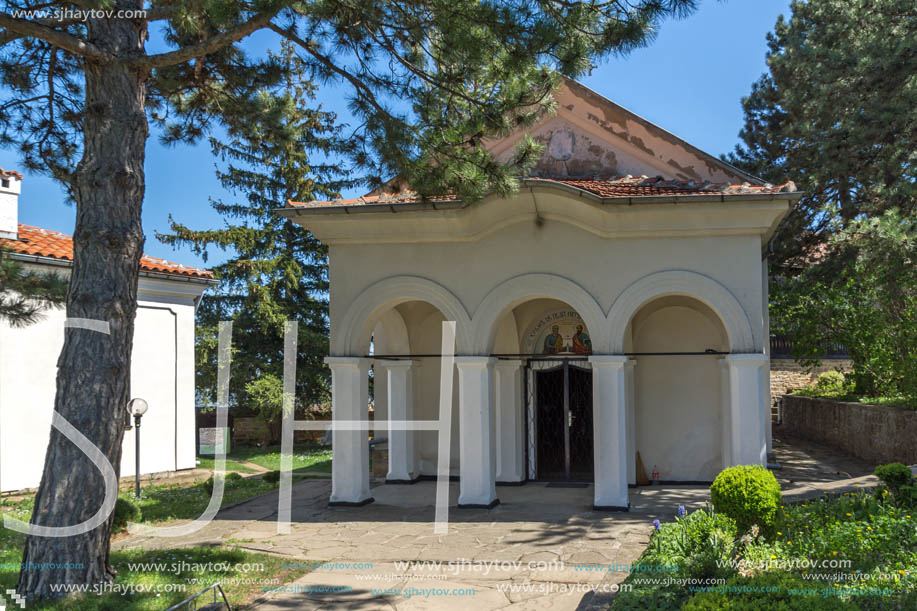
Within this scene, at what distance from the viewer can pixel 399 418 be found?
13797mm

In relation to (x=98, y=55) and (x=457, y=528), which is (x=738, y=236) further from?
(x=98, y=55)

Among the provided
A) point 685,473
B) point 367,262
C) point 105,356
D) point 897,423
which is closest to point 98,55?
point 105,356

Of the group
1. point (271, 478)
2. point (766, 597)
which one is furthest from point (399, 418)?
point (766, 597)

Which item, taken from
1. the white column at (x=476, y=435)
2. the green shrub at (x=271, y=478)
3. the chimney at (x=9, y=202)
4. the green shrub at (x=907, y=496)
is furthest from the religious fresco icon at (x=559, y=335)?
the chimney at (x=9, y=202)

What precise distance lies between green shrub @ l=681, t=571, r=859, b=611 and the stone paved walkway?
4.78ft

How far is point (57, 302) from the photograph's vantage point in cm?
757

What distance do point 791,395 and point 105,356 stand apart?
21151 mm

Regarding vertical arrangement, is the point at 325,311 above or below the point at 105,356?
above

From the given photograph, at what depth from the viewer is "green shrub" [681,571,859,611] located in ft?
13.8

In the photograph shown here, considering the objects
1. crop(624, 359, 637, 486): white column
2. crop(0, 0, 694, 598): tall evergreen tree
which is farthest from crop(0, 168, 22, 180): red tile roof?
crop(624, 359, 637, 486): white column

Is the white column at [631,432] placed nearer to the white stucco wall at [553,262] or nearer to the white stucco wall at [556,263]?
the white stucco wall at [556,263]

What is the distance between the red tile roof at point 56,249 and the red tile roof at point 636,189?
4044 mm

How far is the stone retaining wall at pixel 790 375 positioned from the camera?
2489cm

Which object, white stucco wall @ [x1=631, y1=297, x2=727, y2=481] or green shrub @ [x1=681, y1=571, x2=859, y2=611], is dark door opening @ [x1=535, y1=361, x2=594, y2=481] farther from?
green shrub @ [x1=681, y1=571, x2=859, y2=611]
